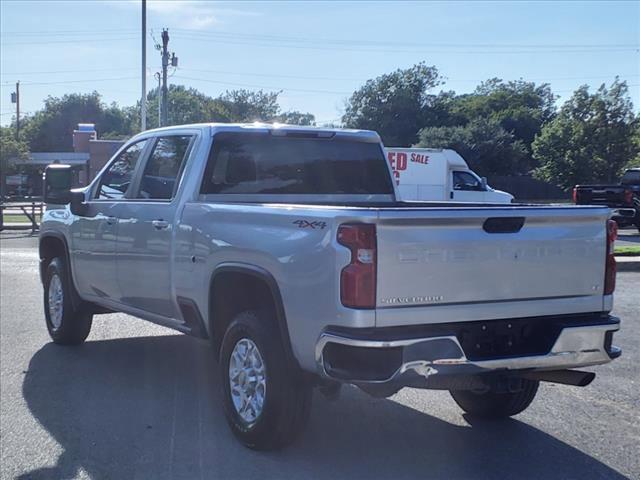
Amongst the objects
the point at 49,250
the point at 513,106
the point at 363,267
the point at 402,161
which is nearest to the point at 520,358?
the point at 363,267

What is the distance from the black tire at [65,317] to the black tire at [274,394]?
3.42 metres

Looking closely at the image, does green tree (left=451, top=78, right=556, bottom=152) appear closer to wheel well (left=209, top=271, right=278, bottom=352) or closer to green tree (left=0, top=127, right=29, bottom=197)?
green tree (left=0, top=127, right=29, bottom=197)

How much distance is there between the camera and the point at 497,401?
5828mm

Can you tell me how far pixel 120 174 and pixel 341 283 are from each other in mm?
3841

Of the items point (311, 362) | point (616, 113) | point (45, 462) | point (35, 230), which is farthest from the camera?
point (616, 113)

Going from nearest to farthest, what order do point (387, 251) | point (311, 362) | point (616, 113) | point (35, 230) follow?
point (387, 251)
point (311, 362)
point (35, 230)
point (616, 113)

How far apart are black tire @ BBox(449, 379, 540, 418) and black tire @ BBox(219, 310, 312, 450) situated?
1.31m

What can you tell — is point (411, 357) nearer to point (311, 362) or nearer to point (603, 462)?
point (311, 362)

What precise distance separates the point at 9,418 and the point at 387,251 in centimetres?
334

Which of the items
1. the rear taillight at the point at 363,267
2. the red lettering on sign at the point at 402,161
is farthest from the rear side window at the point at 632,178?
the rear taillight at the point at 363,267

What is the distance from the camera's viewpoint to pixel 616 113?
131ft

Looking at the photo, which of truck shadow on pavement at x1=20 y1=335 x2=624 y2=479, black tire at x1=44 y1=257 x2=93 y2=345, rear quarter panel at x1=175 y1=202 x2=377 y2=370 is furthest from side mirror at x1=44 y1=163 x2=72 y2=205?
rear quarter panel at x1=175 y1=202 x2=377 y2=370

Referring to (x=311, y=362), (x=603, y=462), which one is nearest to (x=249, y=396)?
(x=311, y=362)

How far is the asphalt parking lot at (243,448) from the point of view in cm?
491
